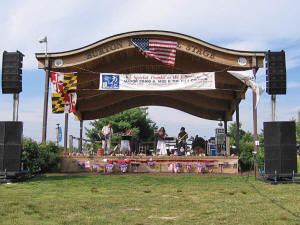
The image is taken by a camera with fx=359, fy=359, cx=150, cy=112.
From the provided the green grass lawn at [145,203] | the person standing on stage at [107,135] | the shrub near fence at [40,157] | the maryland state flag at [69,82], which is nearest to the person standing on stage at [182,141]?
the person standing on stage at [107,135]

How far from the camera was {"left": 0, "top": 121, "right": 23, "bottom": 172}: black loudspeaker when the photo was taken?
32.5 ft

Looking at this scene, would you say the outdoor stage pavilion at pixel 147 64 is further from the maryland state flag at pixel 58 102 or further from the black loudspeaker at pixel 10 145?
the black loudspeaker at pixel 10 145

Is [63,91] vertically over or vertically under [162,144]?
over

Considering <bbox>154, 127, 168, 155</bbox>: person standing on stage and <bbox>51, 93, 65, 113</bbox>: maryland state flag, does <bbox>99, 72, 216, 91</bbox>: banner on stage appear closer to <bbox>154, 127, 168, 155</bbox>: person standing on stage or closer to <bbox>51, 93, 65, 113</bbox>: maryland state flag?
<bbox>51, 93, 65, 113</bbox>: maryland state flag

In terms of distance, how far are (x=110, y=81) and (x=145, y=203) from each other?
25.9 ft

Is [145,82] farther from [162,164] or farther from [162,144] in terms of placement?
[162,164]

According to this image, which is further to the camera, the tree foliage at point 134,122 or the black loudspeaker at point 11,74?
the tree foliage at point 134,122

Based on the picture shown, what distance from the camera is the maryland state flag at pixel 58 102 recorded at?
13.5 m

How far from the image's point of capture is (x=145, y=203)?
6.39m

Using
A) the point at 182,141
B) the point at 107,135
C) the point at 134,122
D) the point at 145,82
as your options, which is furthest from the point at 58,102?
the point at 134,122

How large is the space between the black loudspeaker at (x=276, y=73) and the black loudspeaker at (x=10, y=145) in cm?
736

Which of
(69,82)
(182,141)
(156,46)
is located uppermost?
(156,46)

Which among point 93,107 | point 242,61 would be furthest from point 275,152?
point 93,107

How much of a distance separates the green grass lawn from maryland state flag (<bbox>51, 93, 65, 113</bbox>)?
436 cm
